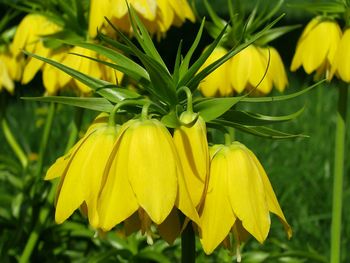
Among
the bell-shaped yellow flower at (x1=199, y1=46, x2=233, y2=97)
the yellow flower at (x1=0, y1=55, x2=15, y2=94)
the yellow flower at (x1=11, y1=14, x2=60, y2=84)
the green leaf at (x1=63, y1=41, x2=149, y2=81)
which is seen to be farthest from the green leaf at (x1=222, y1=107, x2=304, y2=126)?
the yellow flower at (x1=0, y1=55, x2=15, y2=94)

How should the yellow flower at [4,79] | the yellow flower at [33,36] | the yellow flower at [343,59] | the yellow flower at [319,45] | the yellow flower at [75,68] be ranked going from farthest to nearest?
the yellow flower at [4,79] < the yellow flower at [33,36] < the yellow flower at [75,68] < the yellow flower at [319,45] < the yellow flower at [343,59]

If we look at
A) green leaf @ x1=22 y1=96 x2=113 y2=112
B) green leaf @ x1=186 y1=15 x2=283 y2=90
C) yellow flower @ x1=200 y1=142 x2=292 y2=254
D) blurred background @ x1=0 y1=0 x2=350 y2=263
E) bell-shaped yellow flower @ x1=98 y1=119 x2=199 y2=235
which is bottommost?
blurred background @ x1=0 y1=0 x2=350 y2=263

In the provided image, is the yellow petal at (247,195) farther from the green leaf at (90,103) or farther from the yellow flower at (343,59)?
the yellow flower at (343,59)

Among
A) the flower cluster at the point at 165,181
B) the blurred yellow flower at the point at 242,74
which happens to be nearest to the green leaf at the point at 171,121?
the flower cluster at the point at 165,181

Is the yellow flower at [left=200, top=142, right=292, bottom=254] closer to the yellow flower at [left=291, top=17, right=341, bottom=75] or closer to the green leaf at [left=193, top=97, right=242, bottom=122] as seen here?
the green leaf at [left=193, top=97, right=242, bottom=122]

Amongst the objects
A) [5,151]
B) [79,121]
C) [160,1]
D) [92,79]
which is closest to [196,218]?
[92,79]

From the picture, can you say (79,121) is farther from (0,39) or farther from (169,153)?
(169,153)
